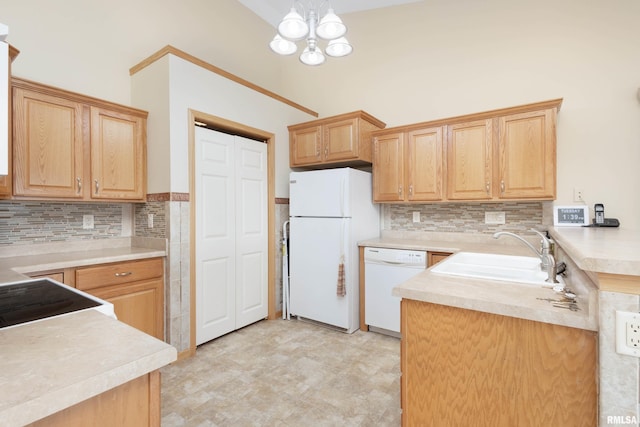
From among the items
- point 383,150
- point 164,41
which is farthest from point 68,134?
point 383,150

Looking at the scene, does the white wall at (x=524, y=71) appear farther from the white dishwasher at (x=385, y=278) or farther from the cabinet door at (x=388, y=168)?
the white dishwasher at (x=385, y=278)

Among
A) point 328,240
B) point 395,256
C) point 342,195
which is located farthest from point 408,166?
point 328,240

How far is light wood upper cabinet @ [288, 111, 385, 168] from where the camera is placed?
3189 mm

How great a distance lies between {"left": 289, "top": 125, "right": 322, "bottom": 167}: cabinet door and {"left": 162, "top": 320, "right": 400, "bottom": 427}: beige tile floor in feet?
6.16

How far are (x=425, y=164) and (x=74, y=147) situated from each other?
9.85 ft

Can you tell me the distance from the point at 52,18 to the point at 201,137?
141cm

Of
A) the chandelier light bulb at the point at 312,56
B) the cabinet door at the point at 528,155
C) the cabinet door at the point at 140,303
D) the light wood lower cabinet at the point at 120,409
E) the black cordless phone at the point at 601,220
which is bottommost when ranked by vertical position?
the cabinet door at the point at 140,303

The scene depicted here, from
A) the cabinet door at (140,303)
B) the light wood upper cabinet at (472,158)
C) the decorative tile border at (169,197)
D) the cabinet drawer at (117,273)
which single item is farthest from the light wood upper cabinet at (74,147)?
the light wood upper cabinet at (472,158)

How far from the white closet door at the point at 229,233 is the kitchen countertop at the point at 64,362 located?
6.07 ft

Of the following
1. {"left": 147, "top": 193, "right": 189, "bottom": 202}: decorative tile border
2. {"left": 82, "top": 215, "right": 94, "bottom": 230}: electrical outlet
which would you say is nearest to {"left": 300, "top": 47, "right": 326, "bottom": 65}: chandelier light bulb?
{"left": 147, "top": 193, "right": 189, "bottom": 202}: decorative tile border

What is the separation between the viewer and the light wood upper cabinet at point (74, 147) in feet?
6.79

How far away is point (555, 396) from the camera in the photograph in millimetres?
1013

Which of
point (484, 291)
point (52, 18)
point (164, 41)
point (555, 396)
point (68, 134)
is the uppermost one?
point (164, 41)

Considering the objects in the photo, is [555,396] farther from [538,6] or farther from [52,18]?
[52,18]
